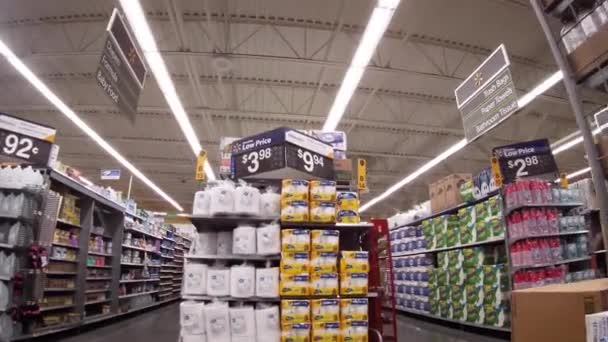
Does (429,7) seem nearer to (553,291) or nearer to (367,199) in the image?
(553,291)

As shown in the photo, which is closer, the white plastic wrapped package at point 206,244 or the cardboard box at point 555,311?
the cardboard box at point 555,311

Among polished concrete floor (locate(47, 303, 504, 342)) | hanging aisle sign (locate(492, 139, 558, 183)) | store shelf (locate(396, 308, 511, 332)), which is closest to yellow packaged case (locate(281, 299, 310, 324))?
polished concrete floor (locate(47, 303, 504, 342))

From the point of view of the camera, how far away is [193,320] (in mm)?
3324

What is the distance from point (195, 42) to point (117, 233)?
4795mm

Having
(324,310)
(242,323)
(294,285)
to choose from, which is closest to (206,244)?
(242,323)

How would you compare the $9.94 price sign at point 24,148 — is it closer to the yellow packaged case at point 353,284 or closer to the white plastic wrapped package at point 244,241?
the white plastic wrapped package at point 244,241

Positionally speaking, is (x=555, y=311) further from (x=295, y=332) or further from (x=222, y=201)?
(x=222, y=201)

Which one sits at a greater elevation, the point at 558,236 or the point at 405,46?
the point at 405,46

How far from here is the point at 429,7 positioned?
25.4ft

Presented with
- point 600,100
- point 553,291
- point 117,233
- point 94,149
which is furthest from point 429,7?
point 94,149

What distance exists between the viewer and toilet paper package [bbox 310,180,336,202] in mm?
3646

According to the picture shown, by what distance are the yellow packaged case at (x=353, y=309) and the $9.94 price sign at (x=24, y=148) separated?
4.37 metres

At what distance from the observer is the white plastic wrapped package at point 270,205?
3.70 meters

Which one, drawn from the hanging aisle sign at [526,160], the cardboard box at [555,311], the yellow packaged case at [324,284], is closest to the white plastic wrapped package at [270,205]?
the yellow packaged case at [324,284]
